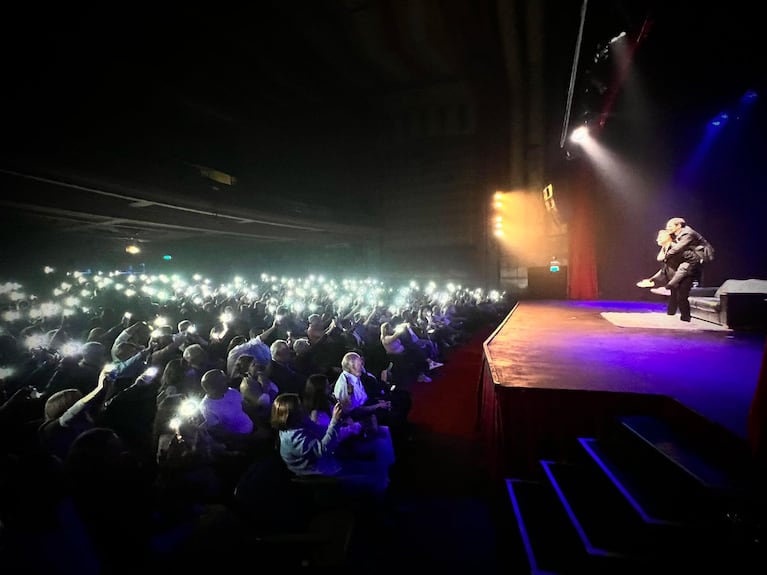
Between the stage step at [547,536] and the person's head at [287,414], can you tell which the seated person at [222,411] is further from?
the stage step at [547,536]

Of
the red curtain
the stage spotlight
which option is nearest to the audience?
the stage spotlight

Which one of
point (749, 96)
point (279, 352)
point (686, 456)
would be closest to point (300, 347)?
point (279, 352)

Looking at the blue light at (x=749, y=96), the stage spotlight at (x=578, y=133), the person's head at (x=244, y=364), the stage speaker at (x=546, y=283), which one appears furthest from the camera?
the stage speaker at (x=546, y=283)

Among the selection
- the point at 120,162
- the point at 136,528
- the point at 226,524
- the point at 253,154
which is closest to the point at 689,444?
the point at 226,524

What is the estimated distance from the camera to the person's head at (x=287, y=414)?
2.90 metres

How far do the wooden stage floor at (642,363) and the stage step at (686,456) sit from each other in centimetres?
21

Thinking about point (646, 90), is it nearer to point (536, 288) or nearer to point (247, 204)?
point (536, 288)

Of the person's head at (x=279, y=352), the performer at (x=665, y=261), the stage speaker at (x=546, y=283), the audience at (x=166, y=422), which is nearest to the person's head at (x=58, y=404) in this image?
the audience at (x=166, y=422)

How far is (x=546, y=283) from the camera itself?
1327 centimetres

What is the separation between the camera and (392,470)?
373 cm

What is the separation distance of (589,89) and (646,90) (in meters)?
1.29

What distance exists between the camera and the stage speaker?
1305cm

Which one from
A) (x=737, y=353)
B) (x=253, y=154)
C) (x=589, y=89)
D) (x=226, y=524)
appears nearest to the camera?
(x=226, y=524)

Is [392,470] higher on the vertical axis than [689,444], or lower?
lower
